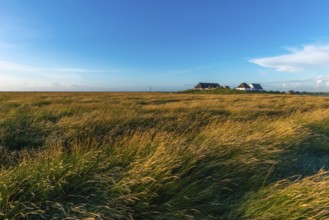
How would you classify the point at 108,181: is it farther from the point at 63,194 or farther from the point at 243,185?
the point at 243,185

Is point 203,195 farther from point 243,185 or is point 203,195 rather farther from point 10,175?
point 10,175

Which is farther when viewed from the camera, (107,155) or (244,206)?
(107,155)

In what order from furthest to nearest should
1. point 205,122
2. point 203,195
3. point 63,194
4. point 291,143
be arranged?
1. point 205,122
2. point 291,143
3. point 203,195
4. point 63,194

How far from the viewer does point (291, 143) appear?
6.84m

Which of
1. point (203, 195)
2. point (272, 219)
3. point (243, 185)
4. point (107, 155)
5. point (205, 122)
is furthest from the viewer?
point (205, 122)

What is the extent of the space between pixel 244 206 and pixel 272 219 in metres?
0.37

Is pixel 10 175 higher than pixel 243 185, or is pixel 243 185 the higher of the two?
pixel 10 175

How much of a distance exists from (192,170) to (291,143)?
365cm

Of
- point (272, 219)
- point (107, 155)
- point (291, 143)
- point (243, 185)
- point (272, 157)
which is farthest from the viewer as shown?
point (291, 143)

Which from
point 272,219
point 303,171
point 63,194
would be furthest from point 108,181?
point 303,171

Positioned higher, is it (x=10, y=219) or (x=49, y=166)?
(x=49, y=166)

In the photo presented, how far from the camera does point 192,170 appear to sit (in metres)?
4.44

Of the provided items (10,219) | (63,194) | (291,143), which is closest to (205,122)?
(291,143)

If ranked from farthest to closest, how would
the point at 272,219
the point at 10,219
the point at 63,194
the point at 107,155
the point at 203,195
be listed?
1. the point at 107,155
2. the point at 203,195
3. the point at 63,194
4. the point at 272,219
5. the point at 10,219
